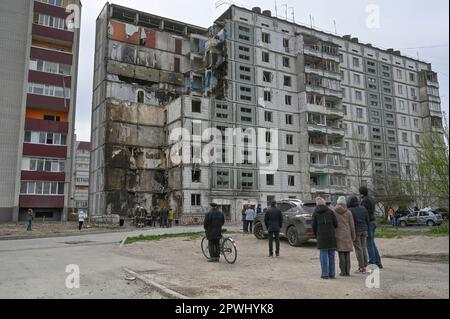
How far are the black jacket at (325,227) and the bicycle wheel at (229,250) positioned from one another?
3353 millimetres

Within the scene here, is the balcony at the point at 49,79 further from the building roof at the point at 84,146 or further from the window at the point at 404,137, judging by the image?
the building roof at the point at 84,146

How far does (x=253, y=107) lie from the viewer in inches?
1965

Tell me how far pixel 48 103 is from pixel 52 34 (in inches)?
314

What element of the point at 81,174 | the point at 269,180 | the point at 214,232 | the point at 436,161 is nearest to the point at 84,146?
the point at 81,174

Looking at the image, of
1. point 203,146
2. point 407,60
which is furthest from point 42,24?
point 407,60

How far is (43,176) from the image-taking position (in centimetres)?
4112

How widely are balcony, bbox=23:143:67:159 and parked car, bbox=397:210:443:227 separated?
1367 inches

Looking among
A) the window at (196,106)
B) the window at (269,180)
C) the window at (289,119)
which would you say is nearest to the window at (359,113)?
the window at (289,119)

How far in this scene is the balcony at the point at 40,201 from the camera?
131ft

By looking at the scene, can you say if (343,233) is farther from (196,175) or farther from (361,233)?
(196,175)

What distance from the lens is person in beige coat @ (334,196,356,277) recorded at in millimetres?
9227

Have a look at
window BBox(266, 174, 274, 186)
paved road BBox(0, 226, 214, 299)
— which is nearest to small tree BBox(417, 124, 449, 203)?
paved road BBox(0, 226, 214, 299)

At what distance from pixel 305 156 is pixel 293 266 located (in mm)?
41512

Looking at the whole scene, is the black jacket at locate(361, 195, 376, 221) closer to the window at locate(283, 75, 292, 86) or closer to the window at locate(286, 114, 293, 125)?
the window at locate(286, 114, 293, 125)
